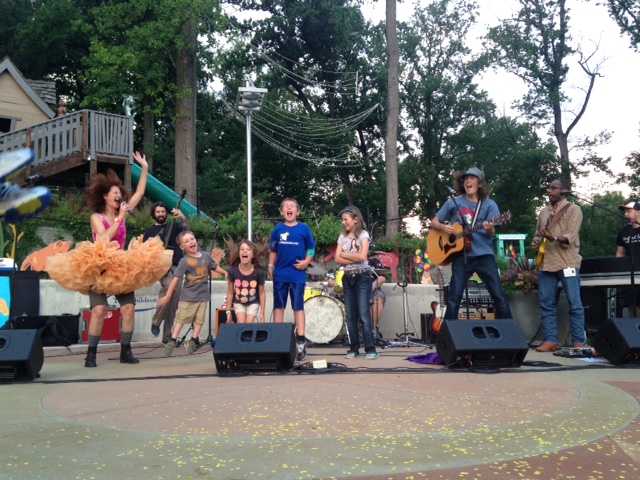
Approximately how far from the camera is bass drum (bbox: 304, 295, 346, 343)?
10.2 m

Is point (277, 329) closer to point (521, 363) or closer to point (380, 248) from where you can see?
point (521, 363)

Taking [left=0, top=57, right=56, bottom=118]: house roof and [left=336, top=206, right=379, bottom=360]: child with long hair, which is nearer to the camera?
[left=336, top=206, right=379, bottom=360]: child with long hair

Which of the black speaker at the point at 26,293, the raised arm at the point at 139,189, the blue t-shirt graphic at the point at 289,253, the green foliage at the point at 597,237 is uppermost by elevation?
the green foliage at the point at 597,237

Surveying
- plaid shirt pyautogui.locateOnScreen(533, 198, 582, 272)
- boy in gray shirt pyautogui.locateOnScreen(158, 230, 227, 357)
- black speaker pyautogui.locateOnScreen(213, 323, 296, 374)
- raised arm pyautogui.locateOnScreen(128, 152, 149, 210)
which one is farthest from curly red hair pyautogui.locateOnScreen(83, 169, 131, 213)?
plaid shirt pyautogui.locateOnScreen(533, 198, 582, 272)

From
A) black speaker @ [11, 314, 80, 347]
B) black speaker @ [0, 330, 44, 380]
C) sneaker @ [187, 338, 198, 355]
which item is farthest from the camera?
black speaker @ [11, 314, 80, 347]

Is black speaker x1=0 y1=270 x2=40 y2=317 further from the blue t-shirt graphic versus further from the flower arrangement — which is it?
the flower arrangement

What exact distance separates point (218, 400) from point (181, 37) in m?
21.2

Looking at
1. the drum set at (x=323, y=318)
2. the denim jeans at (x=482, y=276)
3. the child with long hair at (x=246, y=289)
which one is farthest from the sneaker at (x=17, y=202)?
the drum set at (x=323, y=318)

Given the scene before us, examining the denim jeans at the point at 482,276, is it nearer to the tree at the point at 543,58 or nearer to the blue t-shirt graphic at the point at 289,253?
the blue t-shirt graphic at the point at 289,253

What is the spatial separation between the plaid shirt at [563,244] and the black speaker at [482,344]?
2.05m

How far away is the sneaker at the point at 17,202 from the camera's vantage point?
3.45 meters

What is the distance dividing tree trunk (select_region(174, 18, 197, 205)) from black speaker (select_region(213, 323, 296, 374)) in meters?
15.9

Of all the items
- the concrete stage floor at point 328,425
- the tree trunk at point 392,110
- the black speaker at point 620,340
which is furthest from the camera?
the tree trunk at point 392,110

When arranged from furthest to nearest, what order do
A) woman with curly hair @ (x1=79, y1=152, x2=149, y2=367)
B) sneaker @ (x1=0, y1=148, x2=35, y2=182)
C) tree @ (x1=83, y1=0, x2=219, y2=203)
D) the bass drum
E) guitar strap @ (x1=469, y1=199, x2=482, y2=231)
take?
tree @ (x1=83, y1=0, x2=219, y2=203)
the bass drum
guitar strap @ (x1=469, y1=199, x2=482, y2=231)
woman with curly hair @ (x1=79, y1=152, x2=149, y2=367)
sneaker @ (x1=0, y1=148, x2=35, y2=182)
